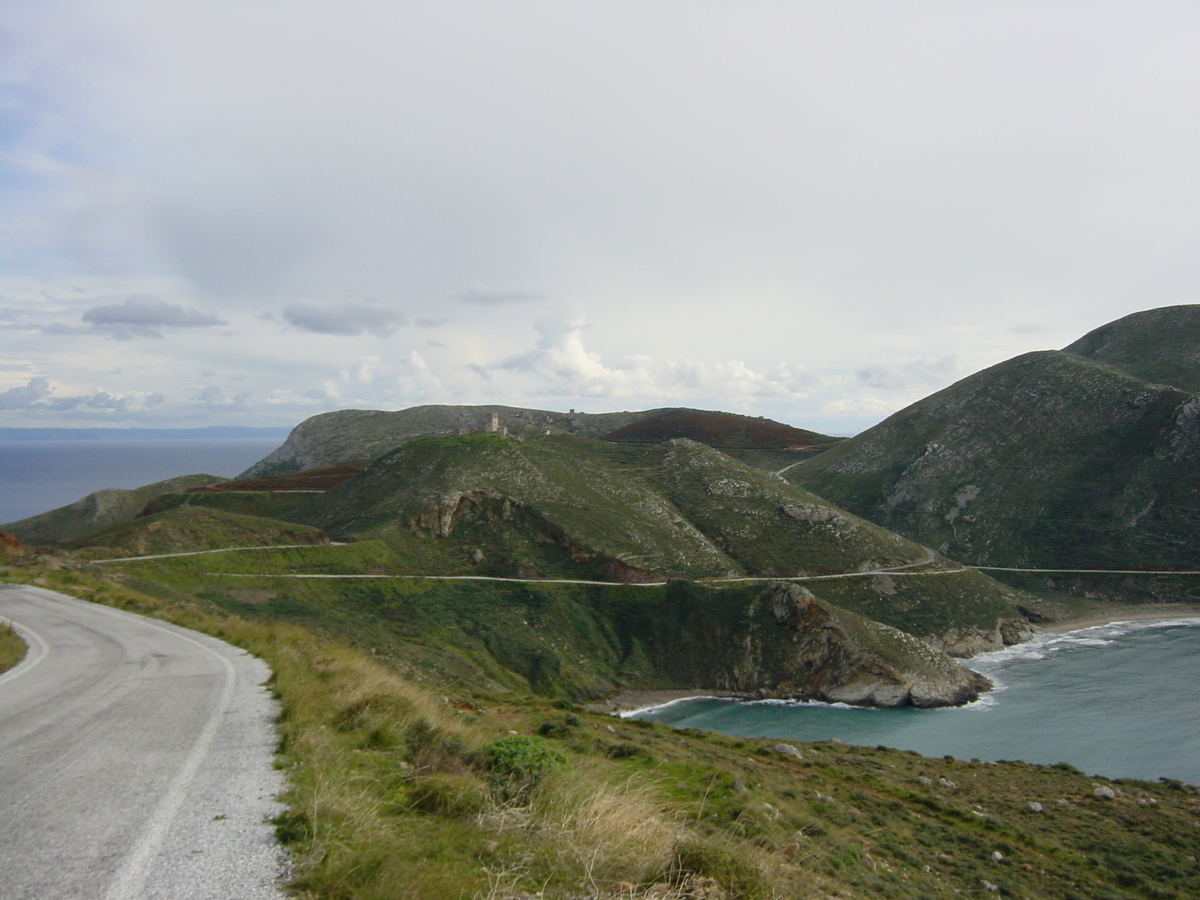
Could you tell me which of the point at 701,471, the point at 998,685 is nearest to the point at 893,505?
the point at 701,471

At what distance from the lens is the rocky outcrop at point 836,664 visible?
60.8 meters

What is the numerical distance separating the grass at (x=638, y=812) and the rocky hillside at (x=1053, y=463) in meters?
82.2

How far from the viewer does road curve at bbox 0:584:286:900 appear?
607 cm

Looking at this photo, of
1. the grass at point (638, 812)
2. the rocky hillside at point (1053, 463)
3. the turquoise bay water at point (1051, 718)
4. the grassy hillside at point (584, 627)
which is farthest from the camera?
the rocky hillside at point (1053, 463)

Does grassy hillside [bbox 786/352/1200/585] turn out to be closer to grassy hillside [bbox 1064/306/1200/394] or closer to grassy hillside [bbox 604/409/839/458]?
grassy hillside [bbox 1064/306/1200/394]

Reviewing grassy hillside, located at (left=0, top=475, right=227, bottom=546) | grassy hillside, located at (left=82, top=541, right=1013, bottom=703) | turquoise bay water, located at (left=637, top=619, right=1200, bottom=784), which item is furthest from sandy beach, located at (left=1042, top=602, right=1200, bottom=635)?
grassy hillside, located at (left=0, top=475, right=227, bottom=546)

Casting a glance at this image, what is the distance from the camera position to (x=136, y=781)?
28.1 ft

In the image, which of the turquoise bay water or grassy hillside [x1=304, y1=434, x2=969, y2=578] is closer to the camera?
the turquoise bay water

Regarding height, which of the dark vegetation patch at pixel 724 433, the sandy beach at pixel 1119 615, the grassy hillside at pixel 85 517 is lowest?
the sandy beach at pixel 1119 615

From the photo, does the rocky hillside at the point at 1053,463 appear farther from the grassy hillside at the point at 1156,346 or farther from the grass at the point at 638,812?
the grass at the point at 638,812

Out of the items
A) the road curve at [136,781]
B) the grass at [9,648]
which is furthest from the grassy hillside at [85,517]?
the road curve at [136,781]

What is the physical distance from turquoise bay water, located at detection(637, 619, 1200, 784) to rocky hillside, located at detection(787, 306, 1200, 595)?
98.3 feet

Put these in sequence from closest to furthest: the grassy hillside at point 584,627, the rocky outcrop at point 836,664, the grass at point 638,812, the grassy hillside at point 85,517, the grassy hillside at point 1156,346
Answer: the grass at point 638,812
the grassy hillside at point 584,627
the rocky outcrop at point 836,664
the grassy hillside at point 85,517
the grassy hillside at point 1156,346

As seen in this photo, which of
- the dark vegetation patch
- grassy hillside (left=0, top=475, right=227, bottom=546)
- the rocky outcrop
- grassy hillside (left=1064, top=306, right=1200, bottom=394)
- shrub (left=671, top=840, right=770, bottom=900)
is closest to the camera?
shrub (left=671, top=840, right=770, bottom=900)
